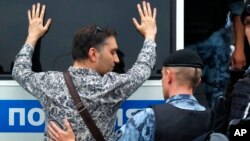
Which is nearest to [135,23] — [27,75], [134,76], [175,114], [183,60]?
[134,76]

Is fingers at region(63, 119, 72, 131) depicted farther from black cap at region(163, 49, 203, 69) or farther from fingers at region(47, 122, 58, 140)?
black cap at region(163, 49, 203, 69)

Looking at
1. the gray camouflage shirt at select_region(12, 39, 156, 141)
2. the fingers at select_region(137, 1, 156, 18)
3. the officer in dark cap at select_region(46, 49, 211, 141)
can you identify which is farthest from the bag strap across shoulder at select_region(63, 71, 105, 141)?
the fingers at select_region(137, 1, 156, 18)

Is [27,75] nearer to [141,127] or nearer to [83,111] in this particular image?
[83,111]

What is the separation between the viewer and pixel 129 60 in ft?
9.97

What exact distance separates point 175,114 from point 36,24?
1.11m

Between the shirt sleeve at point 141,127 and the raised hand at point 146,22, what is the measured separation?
31.8 inches

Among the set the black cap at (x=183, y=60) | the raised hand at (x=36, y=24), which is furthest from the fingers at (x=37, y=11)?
the black cap at (x=183, y=60)

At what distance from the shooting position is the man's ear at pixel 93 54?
2.68 m

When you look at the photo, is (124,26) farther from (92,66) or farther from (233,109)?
(233,109)

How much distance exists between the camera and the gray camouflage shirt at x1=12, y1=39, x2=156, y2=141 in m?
2.62

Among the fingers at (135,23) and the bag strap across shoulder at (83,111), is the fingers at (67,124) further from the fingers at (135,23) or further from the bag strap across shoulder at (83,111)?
the fingers at (135,23)

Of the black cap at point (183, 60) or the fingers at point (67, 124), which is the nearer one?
the black cap at point (183, 60)

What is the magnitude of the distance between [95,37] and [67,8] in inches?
17.1

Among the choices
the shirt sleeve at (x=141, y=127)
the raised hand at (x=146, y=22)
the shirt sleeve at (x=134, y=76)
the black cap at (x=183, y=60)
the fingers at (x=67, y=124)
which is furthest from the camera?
the raised hand at (x=146, y=22)
